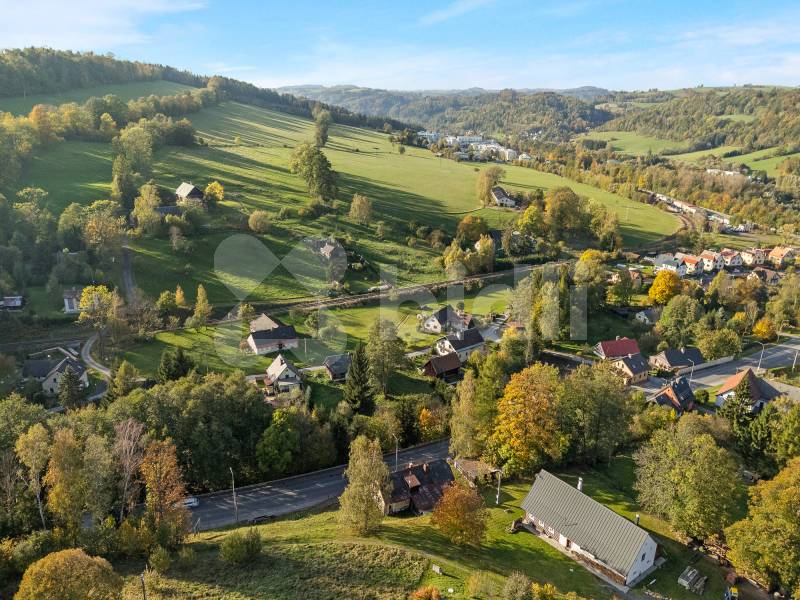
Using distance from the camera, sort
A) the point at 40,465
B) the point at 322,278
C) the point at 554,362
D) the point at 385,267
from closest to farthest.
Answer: the point at 40,465 → the point at 554,362 → the point at 322,278 → the point at 385,267

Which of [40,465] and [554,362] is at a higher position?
[40,465]

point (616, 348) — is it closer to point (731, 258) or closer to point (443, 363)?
point (443, 363)

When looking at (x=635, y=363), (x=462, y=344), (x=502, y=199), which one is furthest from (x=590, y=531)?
(x=502, y=199)

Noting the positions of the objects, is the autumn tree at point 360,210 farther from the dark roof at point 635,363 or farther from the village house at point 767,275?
the village house at point 767,275

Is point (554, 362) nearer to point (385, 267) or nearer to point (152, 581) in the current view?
point (385, 267)

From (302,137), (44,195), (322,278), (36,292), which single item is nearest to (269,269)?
(322,278)

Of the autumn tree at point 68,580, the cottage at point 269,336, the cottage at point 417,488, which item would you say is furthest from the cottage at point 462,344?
the autumn tree at point 68,580
